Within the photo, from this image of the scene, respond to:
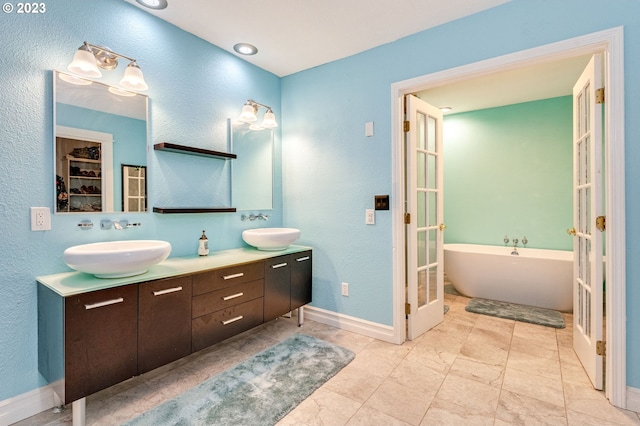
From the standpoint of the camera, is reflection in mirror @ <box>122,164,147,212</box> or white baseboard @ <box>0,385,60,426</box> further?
reflection in mirror @ <box>122,164,147,212</box>

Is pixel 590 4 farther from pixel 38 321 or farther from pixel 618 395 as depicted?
pixel 38 321

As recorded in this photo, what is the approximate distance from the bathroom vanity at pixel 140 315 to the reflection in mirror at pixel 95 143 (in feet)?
1.59

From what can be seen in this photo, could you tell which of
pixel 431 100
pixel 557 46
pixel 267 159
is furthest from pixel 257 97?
pixel 557 46

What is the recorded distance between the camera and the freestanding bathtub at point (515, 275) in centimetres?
312

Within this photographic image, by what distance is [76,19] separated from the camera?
1.82m

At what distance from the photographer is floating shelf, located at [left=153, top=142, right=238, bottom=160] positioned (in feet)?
7.14

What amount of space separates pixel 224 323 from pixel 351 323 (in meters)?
1.19

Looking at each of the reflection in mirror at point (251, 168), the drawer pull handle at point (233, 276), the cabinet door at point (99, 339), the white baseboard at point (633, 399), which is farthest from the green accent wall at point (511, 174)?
the cabinet door at point (99, 339)

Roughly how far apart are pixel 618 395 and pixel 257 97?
3.37 m

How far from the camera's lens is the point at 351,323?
2779mm

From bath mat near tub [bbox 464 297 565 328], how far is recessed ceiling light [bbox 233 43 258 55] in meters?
3.31

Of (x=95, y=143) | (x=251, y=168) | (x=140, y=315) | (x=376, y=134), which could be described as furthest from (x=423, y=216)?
(x=95, y=143)

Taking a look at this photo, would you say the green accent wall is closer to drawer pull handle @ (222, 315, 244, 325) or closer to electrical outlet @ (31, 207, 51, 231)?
drawer pull handle @ (222, 315, 244, 325)

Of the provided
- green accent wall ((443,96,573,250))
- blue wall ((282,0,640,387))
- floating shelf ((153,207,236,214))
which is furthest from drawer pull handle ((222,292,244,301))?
green accent wall ((443,96,573,250))
